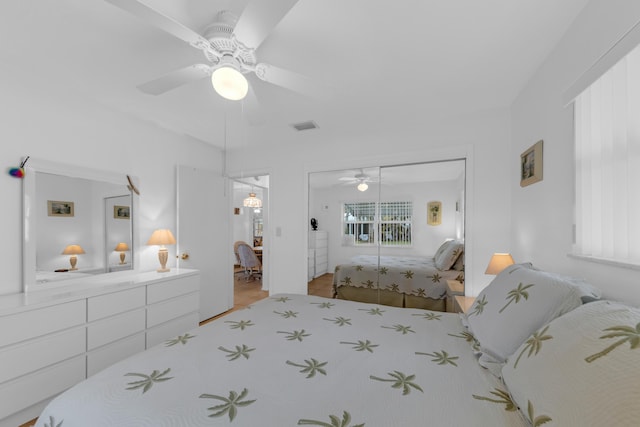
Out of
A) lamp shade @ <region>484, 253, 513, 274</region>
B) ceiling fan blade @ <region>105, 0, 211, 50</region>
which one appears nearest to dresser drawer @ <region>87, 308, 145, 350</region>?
ceiling fan blade @ <region>105, 0, 211, 50</region>

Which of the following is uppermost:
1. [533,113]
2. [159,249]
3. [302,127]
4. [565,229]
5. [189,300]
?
[302,127]

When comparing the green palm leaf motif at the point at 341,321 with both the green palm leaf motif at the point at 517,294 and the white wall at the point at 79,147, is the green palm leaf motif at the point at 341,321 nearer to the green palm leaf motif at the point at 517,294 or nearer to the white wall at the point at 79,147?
the green palm leaf motif at the point at 517,294

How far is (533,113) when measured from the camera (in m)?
2.08

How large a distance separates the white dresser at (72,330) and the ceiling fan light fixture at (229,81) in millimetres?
1891

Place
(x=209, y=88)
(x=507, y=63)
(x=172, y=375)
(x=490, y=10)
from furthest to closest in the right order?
(x=209, y=88) < (x=507, y=63) < (x=490, y=10) < (x=172, y=375)

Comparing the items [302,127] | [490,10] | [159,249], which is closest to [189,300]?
[159,249]

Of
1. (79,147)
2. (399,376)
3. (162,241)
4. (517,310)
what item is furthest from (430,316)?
(79,147)

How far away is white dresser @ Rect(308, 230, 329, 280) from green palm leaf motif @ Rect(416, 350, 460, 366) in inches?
97.5

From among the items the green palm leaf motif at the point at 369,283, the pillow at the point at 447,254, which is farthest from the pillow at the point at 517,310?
the green palm leaf motif at the point at 369,283

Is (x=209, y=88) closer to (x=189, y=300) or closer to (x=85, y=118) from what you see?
(x=85, y=118)

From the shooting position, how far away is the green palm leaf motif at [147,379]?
98 cm

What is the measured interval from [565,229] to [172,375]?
213 centimetres

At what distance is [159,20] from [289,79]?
0.69 meters

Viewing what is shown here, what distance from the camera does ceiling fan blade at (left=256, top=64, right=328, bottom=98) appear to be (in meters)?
1.58
